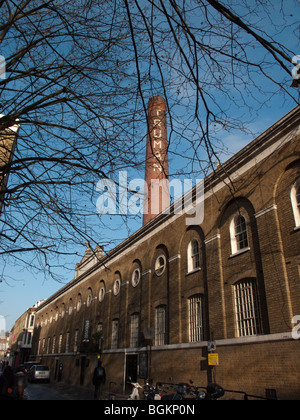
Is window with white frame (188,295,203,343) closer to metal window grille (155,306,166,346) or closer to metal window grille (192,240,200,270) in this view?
metal window grille (192,240,200,270)

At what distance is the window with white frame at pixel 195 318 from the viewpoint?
1534 centimetres

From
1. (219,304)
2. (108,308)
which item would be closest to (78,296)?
(108,308)

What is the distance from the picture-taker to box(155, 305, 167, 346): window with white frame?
18.2 meters

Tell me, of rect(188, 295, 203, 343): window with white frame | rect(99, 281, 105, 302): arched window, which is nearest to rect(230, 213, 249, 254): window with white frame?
rect(188, 295, 203, 343): window with white frame

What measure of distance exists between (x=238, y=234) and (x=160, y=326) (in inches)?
311

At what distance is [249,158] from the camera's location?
560 inches

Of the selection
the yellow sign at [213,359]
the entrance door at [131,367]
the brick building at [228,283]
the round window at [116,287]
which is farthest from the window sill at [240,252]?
the round window at [116,287]

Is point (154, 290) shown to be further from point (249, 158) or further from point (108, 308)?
point (249, 158)

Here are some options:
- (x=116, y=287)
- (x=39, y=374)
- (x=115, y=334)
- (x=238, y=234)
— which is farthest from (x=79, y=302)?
(x=238, y=234)

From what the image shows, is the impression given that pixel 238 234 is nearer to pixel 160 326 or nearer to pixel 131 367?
pixel 160 326

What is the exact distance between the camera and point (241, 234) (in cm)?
1412

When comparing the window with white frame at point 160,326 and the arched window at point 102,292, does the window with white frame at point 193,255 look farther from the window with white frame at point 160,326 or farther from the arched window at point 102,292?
the arched window at point 102,292

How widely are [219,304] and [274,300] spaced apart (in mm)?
3048
